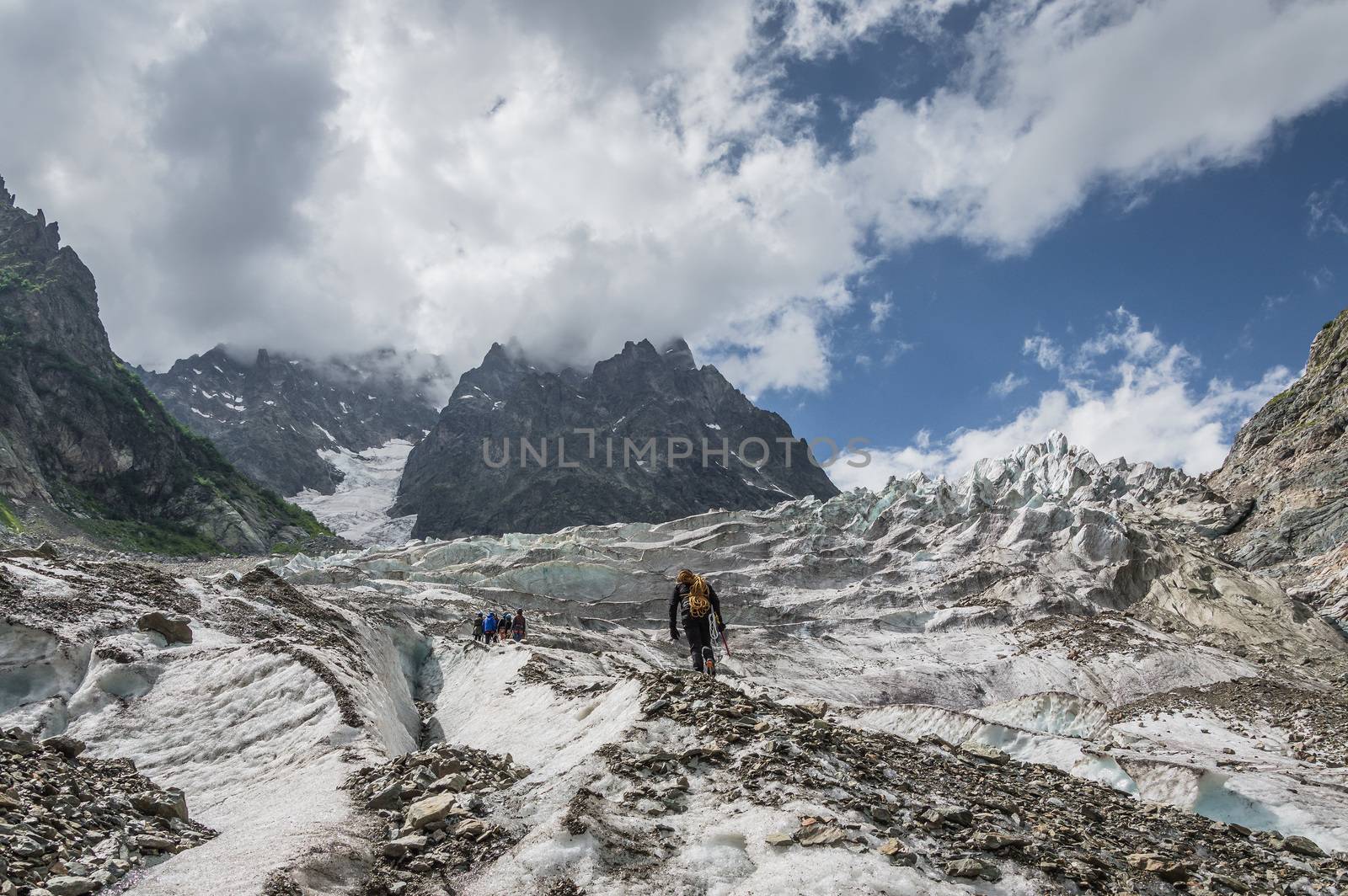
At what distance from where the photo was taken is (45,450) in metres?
121

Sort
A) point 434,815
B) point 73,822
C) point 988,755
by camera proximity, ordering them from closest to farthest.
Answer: point 73,822 < point 434,815 < point 988,755

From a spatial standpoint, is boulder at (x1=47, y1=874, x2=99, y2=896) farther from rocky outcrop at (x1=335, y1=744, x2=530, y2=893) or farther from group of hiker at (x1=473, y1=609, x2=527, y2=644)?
group of hiker at (x1=473, y1=609, x2=527, y2=644)

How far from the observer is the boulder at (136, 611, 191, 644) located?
16734 millimetres

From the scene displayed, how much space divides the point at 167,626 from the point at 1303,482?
3426 inches

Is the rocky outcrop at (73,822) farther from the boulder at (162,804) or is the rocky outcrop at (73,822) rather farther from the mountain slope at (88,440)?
the mountain slope at (88,440)

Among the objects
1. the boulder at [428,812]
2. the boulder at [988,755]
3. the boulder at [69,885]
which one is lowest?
the boulder at [69,885]

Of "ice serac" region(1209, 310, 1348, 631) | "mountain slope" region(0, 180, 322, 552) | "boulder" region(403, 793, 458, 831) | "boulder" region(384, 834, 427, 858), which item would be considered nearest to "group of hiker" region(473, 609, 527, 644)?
"boulder" region(403, 793, 458, 831)

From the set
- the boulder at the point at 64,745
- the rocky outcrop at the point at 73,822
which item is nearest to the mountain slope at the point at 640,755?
the rocky outcrop at the point at 73,822

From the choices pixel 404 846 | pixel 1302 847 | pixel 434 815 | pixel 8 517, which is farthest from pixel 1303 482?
pixel 8 517

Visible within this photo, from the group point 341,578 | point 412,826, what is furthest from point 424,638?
point 341,578

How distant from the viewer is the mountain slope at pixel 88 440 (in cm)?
11538

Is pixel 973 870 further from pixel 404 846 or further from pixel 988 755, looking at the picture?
pixel 988 755

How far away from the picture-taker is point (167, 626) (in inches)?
668

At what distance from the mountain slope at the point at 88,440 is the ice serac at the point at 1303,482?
138 meters
